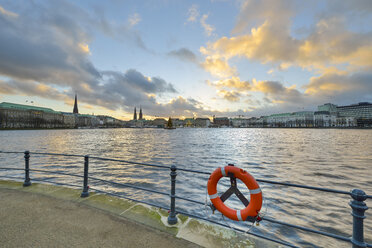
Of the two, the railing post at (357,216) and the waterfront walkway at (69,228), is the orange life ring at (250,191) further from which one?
the railing post at (357,216)

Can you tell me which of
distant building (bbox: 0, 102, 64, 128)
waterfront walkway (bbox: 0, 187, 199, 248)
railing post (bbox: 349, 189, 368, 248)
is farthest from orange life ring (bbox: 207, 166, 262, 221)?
distant building (bbox: 0, 102, 64, 128)

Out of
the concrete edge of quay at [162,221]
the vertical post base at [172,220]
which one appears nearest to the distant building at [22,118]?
the concrete edge of quay at [162,221]

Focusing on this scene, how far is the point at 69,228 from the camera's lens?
3730 mm

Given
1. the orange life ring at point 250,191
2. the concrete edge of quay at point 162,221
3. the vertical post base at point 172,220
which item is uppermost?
the orange life ring at point 250,191

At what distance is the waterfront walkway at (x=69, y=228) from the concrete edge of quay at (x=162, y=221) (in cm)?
15

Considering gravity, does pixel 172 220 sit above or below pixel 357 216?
below

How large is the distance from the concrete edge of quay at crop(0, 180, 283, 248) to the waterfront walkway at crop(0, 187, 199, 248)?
6.0 inches

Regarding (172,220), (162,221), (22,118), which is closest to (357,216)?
(172,220)

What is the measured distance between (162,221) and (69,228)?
6.24 feet

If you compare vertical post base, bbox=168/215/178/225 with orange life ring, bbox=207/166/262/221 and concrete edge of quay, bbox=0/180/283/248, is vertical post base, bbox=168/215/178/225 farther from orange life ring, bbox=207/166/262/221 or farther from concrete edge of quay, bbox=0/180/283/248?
orange life ring, bbox=207/166/262/221

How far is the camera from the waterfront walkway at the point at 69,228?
3266 millimetres

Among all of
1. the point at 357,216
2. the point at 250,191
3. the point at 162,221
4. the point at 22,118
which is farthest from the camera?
the point at 22,118

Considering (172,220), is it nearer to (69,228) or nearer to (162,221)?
(162,221)

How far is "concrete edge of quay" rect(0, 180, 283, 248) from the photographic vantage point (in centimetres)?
343
